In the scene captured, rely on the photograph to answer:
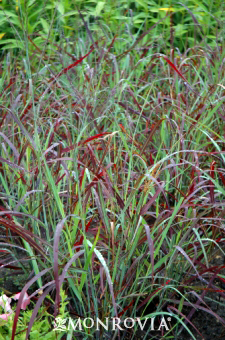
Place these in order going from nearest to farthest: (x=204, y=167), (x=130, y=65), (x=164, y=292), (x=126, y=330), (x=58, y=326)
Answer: (x=58, y=326) → (x=126, y=330) → (x=164, y=292) → (x=204, y=167) → (x=130, y=65)

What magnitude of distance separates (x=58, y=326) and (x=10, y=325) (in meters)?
0.17

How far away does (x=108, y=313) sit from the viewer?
62.1 inches

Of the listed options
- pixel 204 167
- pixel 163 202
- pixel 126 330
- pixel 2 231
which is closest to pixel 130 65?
pixel 204 167

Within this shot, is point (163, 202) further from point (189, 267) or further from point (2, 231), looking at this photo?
point (2, 231)

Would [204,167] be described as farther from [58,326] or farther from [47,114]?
[58,326]

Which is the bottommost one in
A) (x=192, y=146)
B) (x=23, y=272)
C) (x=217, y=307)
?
A: (x=217, y=307)

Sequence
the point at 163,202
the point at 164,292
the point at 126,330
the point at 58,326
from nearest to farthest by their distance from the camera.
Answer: the point at 58,326
the point at 126,330
the point at 164,292
the point at 163,202

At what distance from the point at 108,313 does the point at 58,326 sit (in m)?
0.17

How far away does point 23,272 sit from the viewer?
1885 millimetres

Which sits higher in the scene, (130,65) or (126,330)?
(130,65)

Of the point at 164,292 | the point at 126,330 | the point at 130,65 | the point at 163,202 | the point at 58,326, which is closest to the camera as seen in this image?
the point at 58,326

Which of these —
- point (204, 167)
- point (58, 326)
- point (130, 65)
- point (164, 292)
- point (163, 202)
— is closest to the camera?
point (58, 326)

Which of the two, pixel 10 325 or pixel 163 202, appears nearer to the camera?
pixel 10 325

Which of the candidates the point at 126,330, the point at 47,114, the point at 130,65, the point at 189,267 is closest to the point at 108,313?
the point at 126,330
